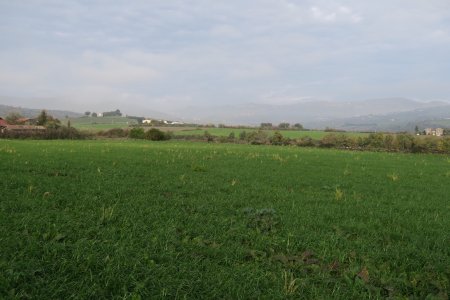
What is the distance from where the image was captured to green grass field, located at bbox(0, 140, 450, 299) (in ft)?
15.1

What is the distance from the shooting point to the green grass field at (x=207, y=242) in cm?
460

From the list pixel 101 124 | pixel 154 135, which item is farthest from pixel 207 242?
pixel 101 124

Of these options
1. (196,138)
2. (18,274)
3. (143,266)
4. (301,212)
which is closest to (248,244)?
(143,266)

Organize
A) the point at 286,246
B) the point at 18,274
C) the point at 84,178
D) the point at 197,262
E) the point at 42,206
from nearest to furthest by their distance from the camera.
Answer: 1. the point at 18,274
2. the point at 197,262
3. the point at 286,246
4. the point at 42,206
5. the point at 84,178

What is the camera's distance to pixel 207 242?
6223mm

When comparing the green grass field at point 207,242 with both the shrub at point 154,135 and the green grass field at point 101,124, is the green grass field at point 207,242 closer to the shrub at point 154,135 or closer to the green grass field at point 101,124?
the shrub at point 154,135

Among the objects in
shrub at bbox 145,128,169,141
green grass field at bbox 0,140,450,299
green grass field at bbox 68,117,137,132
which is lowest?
green grass field at bbox 0,140,450,299

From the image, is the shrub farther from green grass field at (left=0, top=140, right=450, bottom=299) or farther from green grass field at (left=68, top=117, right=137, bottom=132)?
green grass field at (left=0, top=140, right=450, bottom=299)

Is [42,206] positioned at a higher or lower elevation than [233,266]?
higher

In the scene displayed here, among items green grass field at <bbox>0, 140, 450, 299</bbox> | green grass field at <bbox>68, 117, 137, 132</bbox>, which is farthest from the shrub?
green grass field at <bbox>0, 140, 450, 299</bbox>

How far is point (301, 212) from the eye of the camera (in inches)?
344

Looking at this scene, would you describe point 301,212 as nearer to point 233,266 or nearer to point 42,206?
point 233,266

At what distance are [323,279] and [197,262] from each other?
1964 mm

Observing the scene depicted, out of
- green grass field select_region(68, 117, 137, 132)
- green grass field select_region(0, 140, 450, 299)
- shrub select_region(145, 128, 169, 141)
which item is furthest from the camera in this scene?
green grass field select_region(68, 117, 137, 132)
